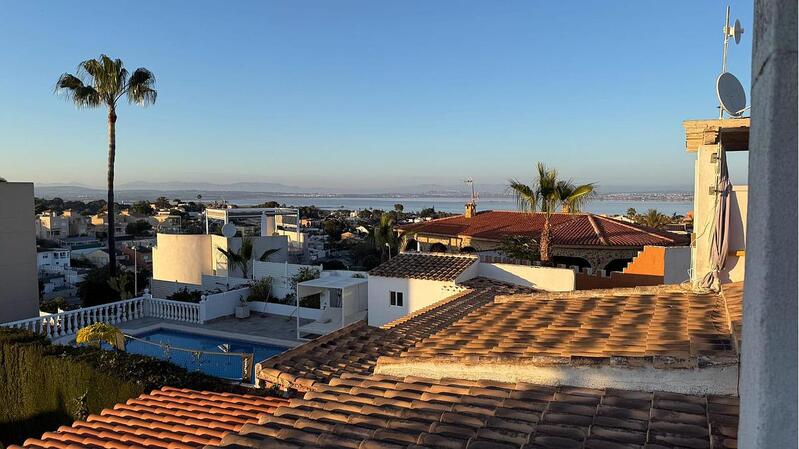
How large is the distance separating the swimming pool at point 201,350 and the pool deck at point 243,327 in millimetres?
157

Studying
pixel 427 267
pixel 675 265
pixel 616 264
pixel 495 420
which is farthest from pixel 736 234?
pixel 616 264

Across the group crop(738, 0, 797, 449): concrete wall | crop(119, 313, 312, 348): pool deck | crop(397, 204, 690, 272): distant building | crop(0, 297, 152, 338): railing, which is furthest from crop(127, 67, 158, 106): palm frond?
crop(738, 0, 797, 449): concrete wall

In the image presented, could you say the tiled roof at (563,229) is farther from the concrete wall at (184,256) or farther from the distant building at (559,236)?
the concrete wall at (184,256)

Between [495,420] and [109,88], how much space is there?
2518cm

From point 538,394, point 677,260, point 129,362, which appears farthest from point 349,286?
point 538,394

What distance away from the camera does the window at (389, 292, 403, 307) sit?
15070 mm

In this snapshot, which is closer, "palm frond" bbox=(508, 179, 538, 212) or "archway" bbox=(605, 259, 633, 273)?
"palm frond" bbox=(508, 179, 538, 212)

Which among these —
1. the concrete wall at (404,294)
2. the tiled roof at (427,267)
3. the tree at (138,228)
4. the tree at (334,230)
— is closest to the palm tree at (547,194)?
the tiled roof at (427,267)

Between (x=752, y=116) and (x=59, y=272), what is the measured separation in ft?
166

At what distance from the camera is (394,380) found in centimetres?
487

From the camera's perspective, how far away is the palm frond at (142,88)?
78.7 feet

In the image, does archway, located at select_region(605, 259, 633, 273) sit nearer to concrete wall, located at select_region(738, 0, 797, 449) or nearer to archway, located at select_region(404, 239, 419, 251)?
archway, located at select_region(404, 239, 419, 251)

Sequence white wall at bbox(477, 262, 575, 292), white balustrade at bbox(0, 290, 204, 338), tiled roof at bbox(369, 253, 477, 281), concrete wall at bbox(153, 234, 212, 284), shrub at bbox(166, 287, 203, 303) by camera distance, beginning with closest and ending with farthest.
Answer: white wall at bbox(477, 262, 575, 292)
tiled roof at bbox(369, 253, 477, 281)
white balustrade at bbox(0, 290, 204, 338)
shrub at bbox(166, 287, 203, 303)
concrete wall at bbox(153, 234, 212, 284)

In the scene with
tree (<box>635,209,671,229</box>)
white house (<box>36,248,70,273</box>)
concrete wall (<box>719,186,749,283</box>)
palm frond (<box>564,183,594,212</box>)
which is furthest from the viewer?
white house (<box>36,248,70,273</box>)
